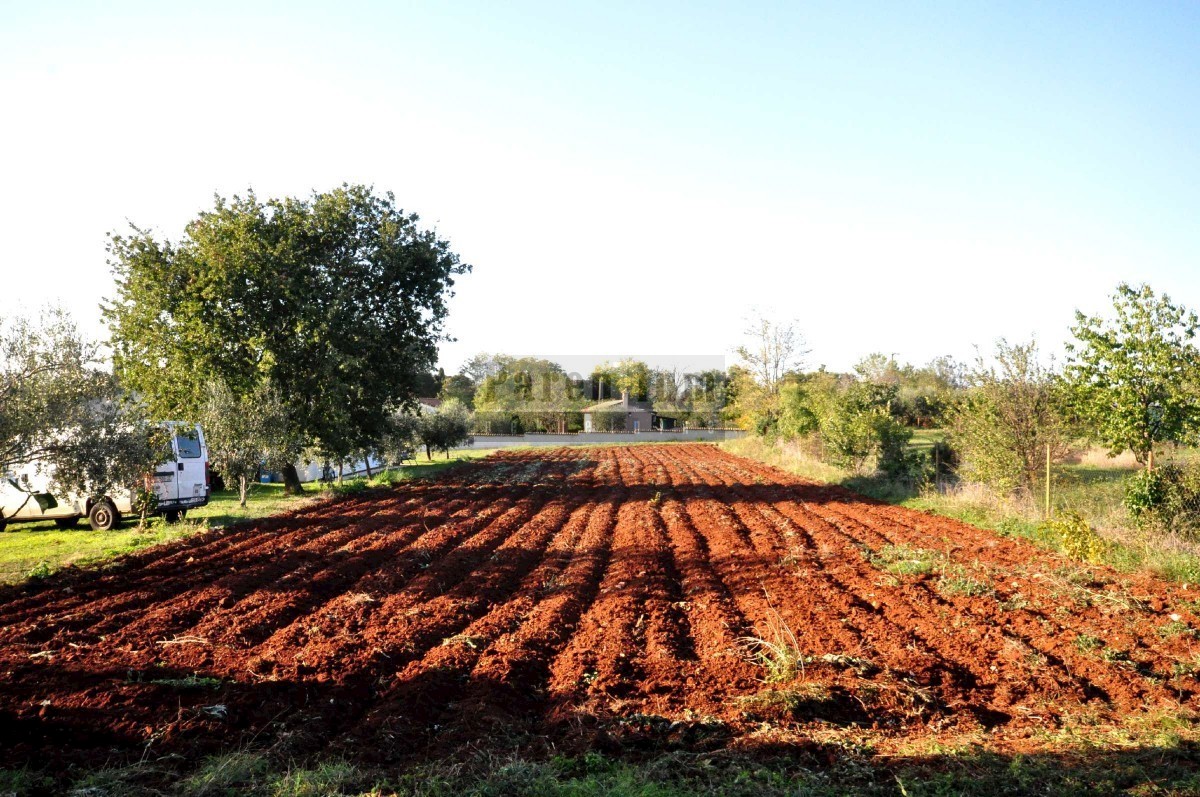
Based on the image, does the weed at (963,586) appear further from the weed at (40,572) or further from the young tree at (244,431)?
the young tree at (244,431)

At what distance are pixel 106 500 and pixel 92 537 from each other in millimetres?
1267

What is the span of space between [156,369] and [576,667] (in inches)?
683

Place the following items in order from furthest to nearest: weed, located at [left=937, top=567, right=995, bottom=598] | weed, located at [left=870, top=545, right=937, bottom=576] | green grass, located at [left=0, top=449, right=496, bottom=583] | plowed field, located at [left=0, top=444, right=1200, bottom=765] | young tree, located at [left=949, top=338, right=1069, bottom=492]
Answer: young tree, located at [left=949, top=338, right=1069, bottom=492] < green grass, located at [left=0, top=449, right=496, bottom=583] < weed, located at [left=870, top=545, right=937, bottom=576] < weed, located at [left=937, top=567, right=995, bottom=598] < plowed field, located at [left=0, top=444, right=1200, bottom=765]

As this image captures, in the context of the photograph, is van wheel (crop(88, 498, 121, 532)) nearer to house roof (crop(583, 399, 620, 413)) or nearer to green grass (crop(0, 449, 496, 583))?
green grass (crop(0, 449, 496, 583))

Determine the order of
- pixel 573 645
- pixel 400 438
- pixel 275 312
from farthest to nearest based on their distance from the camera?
pixel 400 438 → pixel 275 312 → pixel 573 645

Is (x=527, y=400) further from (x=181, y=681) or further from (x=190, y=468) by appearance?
(x=181, y=681)

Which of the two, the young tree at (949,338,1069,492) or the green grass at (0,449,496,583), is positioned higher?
the young tree at (949,338,1069,492)

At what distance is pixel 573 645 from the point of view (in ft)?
23.7

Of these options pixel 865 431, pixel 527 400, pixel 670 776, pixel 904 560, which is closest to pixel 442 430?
pixel 865 431

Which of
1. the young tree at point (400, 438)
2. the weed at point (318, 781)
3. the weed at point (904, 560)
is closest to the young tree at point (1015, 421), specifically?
the weed at point (904, 560)

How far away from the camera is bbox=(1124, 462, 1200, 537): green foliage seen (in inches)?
444

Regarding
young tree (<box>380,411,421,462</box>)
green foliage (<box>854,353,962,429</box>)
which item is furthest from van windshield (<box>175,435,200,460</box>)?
green foliage (<box>854,353,962,429</box>)

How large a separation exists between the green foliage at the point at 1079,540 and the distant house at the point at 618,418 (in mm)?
61098

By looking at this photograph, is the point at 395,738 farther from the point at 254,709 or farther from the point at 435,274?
the point at 435,274
